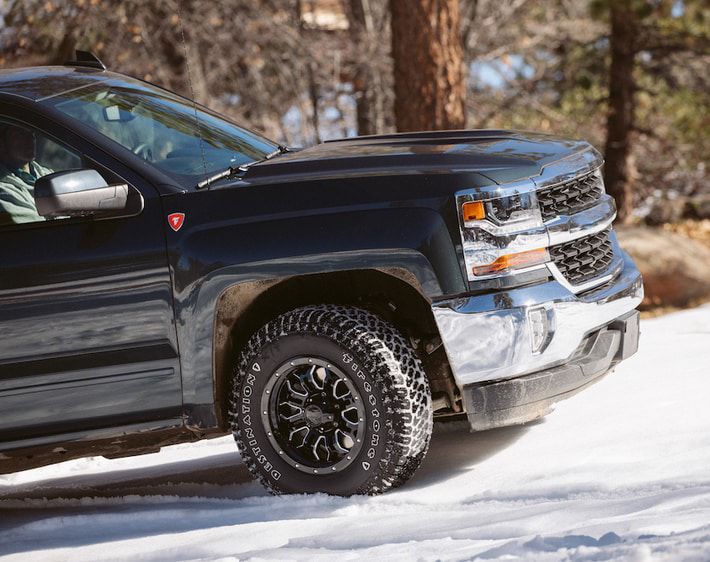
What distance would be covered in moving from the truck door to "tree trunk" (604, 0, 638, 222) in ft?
37.8

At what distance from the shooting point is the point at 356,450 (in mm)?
4574

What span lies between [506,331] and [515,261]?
0.92ft

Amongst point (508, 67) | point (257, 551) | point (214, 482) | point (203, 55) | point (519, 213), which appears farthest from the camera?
point (508, 67)

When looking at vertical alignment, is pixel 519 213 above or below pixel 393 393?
above

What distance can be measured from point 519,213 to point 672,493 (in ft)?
3.96

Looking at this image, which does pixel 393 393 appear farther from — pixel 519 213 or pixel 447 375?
pixel 519 213

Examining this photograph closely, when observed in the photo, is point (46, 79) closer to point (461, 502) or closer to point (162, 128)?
point (162, 128)

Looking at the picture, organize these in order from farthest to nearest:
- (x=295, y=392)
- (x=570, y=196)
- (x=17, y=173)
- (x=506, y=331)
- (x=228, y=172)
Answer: (x=17, y=173)
(x=228, y=172)
(x=570, y=196)
(x=295, y=392)
(x=506, y=331)

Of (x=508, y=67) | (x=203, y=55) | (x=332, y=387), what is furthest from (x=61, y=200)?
(x=508, y=67)

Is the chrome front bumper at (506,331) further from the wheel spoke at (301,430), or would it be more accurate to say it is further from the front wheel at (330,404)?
the wheel spoke at (301,430)

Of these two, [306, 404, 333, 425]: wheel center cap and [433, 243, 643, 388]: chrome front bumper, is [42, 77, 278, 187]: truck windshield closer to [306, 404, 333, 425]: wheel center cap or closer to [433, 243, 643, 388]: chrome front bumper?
[306, 404, 333, 425]: wheel center cap

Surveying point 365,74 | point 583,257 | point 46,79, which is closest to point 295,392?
point 583,257

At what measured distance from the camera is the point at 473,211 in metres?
4.35

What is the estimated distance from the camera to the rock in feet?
36.7
